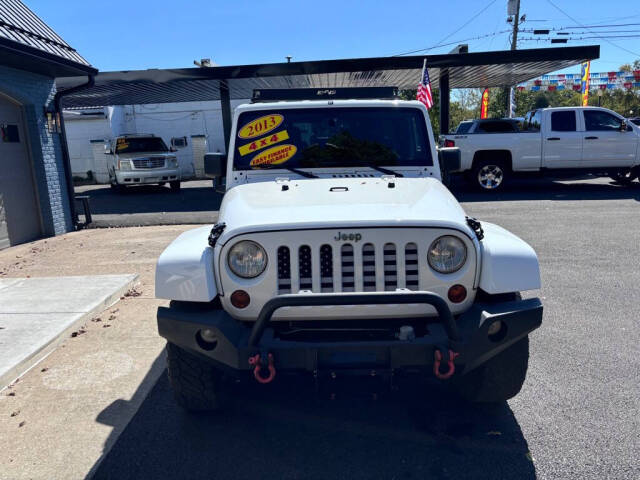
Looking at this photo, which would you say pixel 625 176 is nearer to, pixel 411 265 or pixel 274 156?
pixel 274 156

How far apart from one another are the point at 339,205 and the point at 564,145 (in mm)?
12789

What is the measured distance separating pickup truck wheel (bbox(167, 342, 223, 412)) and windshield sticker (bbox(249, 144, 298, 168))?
1677 mm

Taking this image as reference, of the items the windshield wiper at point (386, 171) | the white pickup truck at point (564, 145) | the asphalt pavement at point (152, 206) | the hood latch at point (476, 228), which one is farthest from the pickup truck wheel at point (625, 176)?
the hood latch at point (476, 228)

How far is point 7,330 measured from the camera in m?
4.91

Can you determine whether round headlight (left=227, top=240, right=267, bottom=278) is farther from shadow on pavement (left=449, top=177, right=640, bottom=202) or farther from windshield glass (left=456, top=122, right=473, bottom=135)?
windshield glass (left=456, top=122, right=473, bottom=135)

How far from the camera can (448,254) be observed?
2.99m

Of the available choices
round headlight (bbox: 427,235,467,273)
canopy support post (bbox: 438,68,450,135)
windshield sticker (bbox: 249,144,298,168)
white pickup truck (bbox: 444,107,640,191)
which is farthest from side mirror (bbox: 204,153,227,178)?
canopy support post (bbox: 438,68,450,135)

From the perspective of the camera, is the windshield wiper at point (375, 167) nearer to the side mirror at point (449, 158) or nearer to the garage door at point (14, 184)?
the side mirror at point (449, 158)

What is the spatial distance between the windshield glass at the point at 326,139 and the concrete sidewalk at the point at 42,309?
222 cm

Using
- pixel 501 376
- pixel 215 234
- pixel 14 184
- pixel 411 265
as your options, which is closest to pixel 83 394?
pixel 215 234

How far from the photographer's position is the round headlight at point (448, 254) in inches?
117

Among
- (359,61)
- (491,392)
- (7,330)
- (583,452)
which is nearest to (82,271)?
(7,330)

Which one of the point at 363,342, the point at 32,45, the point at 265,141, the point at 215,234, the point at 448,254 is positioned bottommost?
the point at 363,342

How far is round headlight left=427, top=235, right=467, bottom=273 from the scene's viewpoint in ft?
9.76
